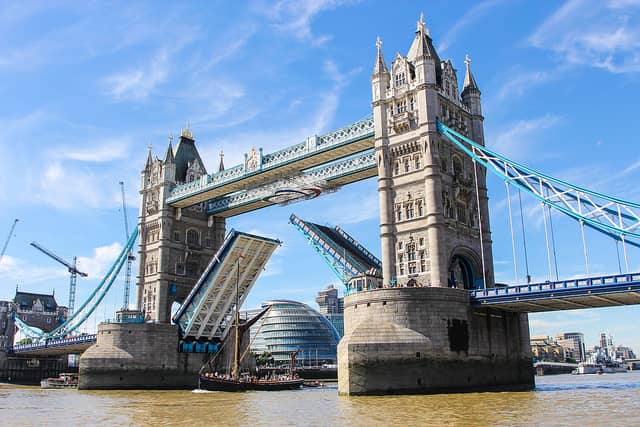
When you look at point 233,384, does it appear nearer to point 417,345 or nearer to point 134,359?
point 134,359

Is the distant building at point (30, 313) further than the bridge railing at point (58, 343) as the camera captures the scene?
Yes

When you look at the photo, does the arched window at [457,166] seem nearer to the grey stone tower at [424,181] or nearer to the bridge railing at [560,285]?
the grey stone tower at [424,181]

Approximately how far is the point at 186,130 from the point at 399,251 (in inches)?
1636

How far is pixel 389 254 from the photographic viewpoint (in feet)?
172

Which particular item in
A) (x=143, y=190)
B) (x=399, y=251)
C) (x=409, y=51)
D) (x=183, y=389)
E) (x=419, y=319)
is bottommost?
(x=183, y=389)

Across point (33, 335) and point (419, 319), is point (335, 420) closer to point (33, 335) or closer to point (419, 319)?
point (419, 319)

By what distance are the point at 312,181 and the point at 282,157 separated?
13.7ft

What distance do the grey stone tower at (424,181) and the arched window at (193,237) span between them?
32594mm

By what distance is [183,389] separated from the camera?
6869cm

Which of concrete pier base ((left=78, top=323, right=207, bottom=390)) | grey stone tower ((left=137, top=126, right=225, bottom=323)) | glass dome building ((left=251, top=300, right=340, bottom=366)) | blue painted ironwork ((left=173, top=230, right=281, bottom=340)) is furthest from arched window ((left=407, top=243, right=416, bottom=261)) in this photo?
glass dome building ((left=251, top=300, right=340, bottom=366))

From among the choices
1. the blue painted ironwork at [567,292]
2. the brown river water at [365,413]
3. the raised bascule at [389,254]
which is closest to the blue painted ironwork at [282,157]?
the raised bascule at [389,254]

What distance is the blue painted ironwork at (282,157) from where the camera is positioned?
5781 centimetres

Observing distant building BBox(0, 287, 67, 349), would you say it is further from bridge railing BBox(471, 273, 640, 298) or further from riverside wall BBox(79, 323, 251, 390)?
bridge railing BBox(471, 273, 640, 298)

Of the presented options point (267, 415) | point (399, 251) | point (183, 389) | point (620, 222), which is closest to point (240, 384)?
point (183, 389)
